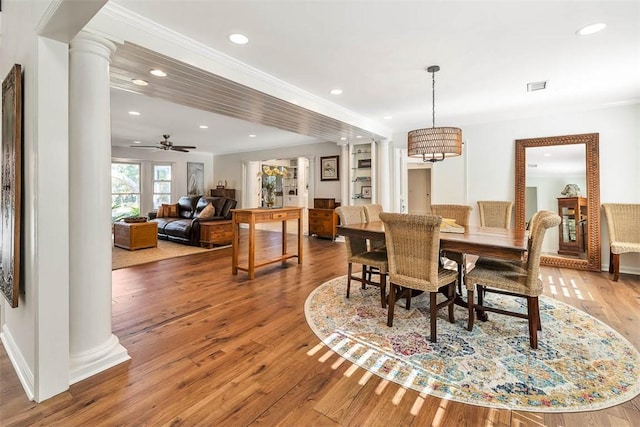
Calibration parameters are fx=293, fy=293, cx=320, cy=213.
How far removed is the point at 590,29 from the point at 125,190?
32.7ft

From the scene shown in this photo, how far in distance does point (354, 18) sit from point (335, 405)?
253cm

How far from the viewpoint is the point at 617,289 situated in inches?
134

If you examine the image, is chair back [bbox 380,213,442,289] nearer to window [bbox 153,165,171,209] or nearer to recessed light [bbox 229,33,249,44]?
recessed light [bbox 229,33,249,44]

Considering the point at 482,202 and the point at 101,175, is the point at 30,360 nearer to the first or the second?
the point at 101,175

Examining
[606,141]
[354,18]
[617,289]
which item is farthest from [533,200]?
[354,18]

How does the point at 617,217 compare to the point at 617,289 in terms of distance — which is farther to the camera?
the point at 617,217

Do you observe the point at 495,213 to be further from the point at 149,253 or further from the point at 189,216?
the point at 189,216

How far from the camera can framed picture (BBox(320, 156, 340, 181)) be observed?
7145 millimetres

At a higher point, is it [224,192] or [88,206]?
[224,192]

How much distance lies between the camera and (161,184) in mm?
9070

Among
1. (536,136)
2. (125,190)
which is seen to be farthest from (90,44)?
(125,190)

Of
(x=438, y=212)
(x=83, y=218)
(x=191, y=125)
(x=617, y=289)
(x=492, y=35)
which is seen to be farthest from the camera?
(x=191, y=125)

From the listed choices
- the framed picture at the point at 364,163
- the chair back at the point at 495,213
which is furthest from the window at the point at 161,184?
the chair back at the point at 495,213

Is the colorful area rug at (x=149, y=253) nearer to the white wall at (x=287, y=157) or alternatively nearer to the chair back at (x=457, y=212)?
the white wall at (x=287, y=157)
